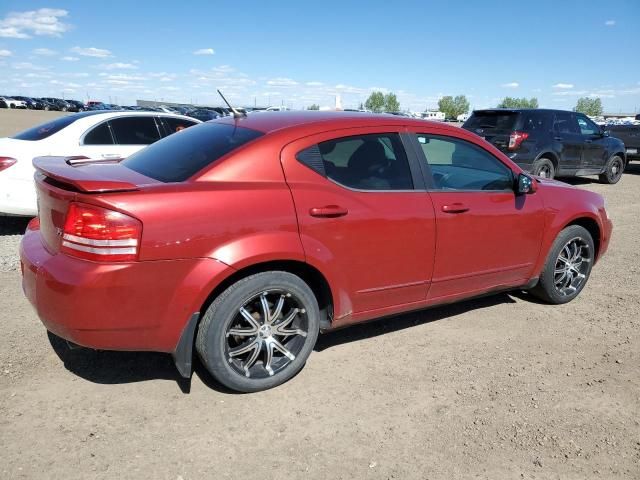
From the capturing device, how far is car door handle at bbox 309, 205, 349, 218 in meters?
3.08

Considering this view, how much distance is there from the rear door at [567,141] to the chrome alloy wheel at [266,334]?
31.9ft

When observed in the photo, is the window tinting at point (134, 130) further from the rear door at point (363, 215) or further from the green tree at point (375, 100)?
the green tree at point (375, 100)

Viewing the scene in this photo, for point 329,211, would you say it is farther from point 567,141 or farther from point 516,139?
point 567,141

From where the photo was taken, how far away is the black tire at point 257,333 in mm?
2895

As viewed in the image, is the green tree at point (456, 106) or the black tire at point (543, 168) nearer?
the black tire at point (543, 168)

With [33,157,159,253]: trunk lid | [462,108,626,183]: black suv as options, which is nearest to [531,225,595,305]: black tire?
[33,157,159,253]: trunk lid

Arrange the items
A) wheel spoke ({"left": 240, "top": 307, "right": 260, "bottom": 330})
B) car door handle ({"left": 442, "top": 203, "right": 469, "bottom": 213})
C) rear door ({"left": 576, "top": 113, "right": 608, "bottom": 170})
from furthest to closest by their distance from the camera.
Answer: rear door ({"left": 576, "top": 113, "right": 608, "bottom": 170}), car door handle ({"left": 442, "top": 203, "right": 469, "bottom": 213}), wheel spoke ({"left": 240, "top": 307, "right": 260, "bottom": 330})

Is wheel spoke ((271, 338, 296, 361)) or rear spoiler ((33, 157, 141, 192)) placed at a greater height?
rear spoiler ((33, 157, 141, 192))

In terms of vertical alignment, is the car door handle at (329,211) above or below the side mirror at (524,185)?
below

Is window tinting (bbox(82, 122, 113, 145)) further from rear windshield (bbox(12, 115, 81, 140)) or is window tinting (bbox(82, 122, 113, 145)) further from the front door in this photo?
the front door

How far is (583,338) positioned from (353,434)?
226cm

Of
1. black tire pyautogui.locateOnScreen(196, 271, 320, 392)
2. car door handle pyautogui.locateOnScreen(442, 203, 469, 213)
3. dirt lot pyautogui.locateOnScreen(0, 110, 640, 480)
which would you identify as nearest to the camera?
dirt lot pyautogui.locateOnScreen(0, 110, 640, 480)

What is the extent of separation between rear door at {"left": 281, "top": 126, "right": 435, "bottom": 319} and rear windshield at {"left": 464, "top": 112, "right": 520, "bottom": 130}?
821 centimetres

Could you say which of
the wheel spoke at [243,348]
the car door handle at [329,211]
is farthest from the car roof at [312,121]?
the wheel spoke at [243,348]
